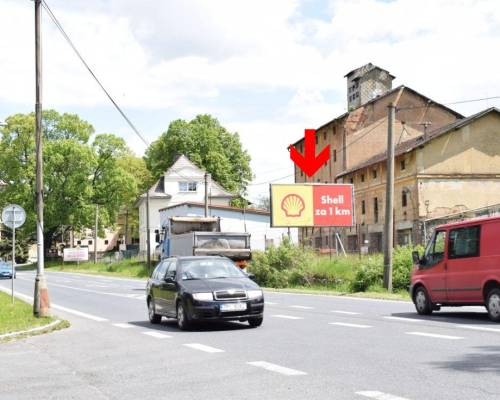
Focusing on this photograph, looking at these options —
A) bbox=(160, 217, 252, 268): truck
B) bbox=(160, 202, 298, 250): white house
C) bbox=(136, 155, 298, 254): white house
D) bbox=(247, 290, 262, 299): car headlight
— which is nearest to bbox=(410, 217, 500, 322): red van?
bbox=(247, 290, 262, 299): car headlight

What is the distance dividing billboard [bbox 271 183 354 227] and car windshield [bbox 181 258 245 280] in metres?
29.9

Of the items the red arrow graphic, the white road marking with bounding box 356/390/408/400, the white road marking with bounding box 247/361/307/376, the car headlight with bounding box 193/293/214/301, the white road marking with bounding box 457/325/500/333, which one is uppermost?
the red arrow graphic

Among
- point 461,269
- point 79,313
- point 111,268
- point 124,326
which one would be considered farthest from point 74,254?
point 461,269

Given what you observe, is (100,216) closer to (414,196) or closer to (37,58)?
(414,196)

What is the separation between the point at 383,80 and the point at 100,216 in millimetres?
32707

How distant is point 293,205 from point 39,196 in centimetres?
2953

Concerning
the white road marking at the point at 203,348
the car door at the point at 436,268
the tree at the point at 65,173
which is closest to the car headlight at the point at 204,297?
the white road marking at the point at 203,348

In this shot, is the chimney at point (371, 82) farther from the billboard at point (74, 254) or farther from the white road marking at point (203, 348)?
the white road marking at point (203, 348)

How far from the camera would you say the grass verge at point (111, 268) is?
62284 mm

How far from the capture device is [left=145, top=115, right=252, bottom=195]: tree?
292 feet

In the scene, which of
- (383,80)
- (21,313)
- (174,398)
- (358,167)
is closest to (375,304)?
(21,313)

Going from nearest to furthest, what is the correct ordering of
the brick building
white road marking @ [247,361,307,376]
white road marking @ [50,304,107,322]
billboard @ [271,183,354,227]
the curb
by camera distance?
white road marking @ [247,361,307,376] < the curb < white road marking @ [50,304,107,322] < billboard @ [271,183,354,227] < the brick building

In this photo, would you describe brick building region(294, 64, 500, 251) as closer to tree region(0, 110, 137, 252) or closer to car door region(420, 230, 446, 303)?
tree region(0, 110, 137, 252)

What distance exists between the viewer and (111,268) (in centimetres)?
7131
